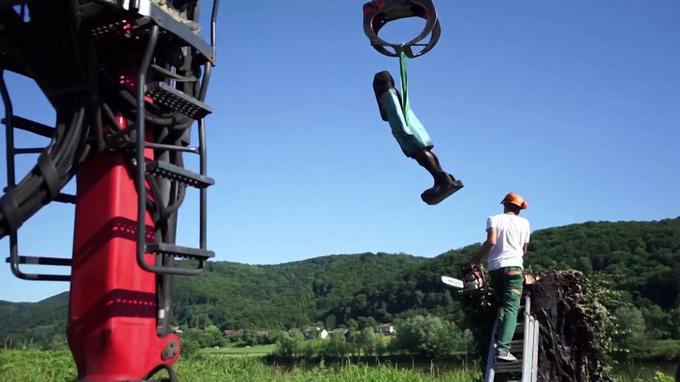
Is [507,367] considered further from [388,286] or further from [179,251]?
[388,286]

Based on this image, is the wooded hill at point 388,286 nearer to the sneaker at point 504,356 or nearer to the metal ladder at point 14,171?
the sneaker at point 504,356

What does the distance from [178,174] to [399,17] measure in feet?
6.78

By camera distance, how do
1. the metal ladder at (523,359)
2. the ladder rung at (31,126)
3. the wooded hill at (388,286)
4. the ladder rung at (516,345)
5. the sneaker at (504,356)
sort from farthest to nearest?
the wooded hill at (388,286), the ladder rung at (516,345), the sneaker at (504,356), the metal ladder at (523,359), the ladder rung at (31,126)

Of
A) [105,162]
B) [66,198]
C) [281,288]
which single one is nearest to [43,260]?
[66,198]

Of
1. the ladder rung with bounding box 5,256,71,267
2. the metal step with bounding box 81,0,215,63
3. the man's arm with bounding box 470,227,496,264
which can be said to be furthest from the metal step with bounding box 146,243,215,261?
the man's arm with bounding box 470,227,496,264

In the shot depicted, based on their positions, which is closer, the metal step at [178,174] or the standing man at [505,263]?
the metal step at [178,174]

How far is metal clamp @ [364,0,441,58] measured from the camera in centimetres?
468

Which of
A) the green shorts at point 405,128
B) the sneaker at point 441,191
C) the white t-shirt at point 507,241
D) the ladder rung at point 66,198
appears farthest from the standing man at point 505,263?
the ladder rung at point 66,198

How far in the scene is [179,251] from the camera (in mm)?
4566

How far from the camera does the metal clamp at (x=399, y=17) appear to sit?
4684mm

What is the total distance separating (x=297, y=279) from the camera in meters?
162

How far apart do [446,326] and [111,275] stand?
40476mm

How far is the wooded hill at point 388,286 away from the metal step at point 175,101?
14.1 feet

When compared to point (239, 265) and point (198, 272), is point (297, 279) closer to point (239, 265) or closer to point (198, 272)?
point (239, 265)
